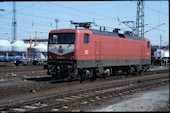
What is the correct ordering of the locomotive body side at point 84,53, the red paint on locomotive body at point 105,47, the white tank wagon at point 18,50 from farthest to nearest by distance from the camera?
the white tank wagon at point 18,50 < the red paint on locomotive body at point 105,47 < the locomotive body side at point 84,53

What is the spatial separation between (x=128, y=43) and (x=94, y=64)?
19.7ft

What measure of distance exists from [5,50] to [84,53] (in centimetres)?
3786

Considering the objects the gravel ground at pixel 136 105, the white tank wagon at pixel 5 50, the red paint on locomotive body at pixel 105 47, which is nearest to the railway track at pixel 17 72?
the red paint on locomotive body at pixel 105 47

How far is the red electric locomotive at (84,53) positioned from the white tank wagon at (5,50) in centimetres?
3113

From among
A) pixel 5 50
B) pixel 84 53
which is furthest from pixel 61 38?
pixel 5 50

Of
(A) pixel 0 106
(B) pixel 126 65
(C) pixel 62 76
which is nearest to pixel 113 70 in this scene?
(B) pixel 126 65

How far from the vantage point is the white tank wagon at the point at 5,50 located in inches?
2057

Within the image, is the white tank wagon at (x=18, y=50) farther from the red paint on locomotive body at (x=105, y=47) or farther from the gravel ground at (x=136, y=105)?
the gravel ground at (x=136, y=105)

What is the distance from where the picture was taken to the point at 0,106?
35.5 ft

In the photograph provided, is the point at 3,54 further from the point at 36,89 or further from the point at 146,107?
the point at 146,107

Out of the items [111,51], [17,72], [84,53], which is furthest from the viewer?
[17,72]

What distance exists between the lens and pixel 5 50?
2183 inches

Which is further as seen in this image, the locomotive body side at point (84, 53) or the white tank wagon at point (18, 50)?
the white tank wagon at point (18, 50)

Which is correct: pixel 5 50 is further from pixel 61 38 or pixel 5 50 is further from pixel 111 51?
pixel 61 38
